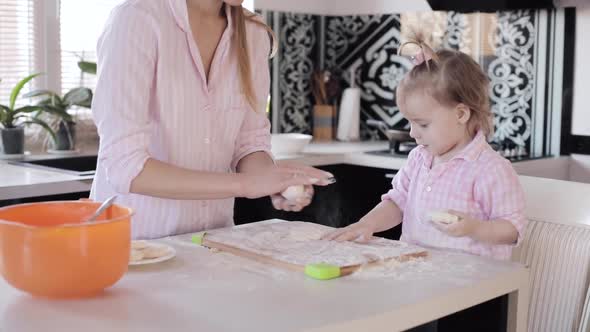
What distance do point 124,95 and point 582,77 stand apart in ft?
6.91

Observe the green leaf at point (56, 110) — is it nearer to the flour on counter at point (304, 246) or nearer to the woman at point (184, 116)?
the woman at point (184, 116)

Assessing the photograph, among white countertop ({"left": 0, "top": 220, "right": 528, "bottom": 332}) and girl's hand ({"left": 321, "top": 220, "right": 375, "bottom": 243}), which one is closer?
white countertop ({"left": 0, "top": 220, "right": 528, "bottom": 332})

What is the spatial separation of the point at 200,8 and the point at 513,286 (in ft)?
2.94

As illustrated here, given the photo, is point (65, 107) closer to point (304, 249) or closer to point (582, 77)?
point (304, 249)

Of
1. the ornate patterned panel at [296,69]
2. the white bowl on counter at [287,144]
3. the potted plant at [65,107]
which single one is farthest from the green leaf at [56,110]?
the ornate patterned panel at [296,69]

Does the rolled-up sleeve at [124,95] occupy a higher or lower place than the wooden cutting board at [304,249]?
higher

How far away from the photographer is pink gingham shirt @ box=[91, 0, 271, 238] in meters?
1.56

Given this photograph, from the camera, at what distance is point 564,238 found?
1688mm

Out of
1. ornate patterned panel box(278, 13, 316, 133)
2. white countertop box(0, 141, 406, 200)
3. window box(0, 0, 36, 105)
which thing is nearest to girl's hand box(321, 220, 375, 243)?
white countertop box(0, 141, 406, 200)

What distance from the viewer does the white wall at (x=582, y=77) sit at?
10.1 ft

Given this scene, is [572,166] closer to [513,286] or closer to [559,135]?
[559,135]

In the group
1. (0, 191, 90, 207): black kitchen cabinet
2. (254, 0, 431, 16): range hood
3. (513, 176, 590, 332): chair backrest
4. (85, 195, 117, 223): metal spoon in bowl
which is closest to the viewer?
(85, 195, 117, 223): metal spoon in bowl

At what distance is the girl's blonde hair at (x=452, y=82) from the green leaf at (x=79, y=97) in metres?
1.57

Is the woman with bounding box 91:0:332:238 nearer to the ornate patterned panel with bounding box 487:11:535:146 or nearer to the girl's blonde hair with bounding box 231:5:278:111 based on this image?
the girl's blonde hair with bounding box 231:5:278:111
